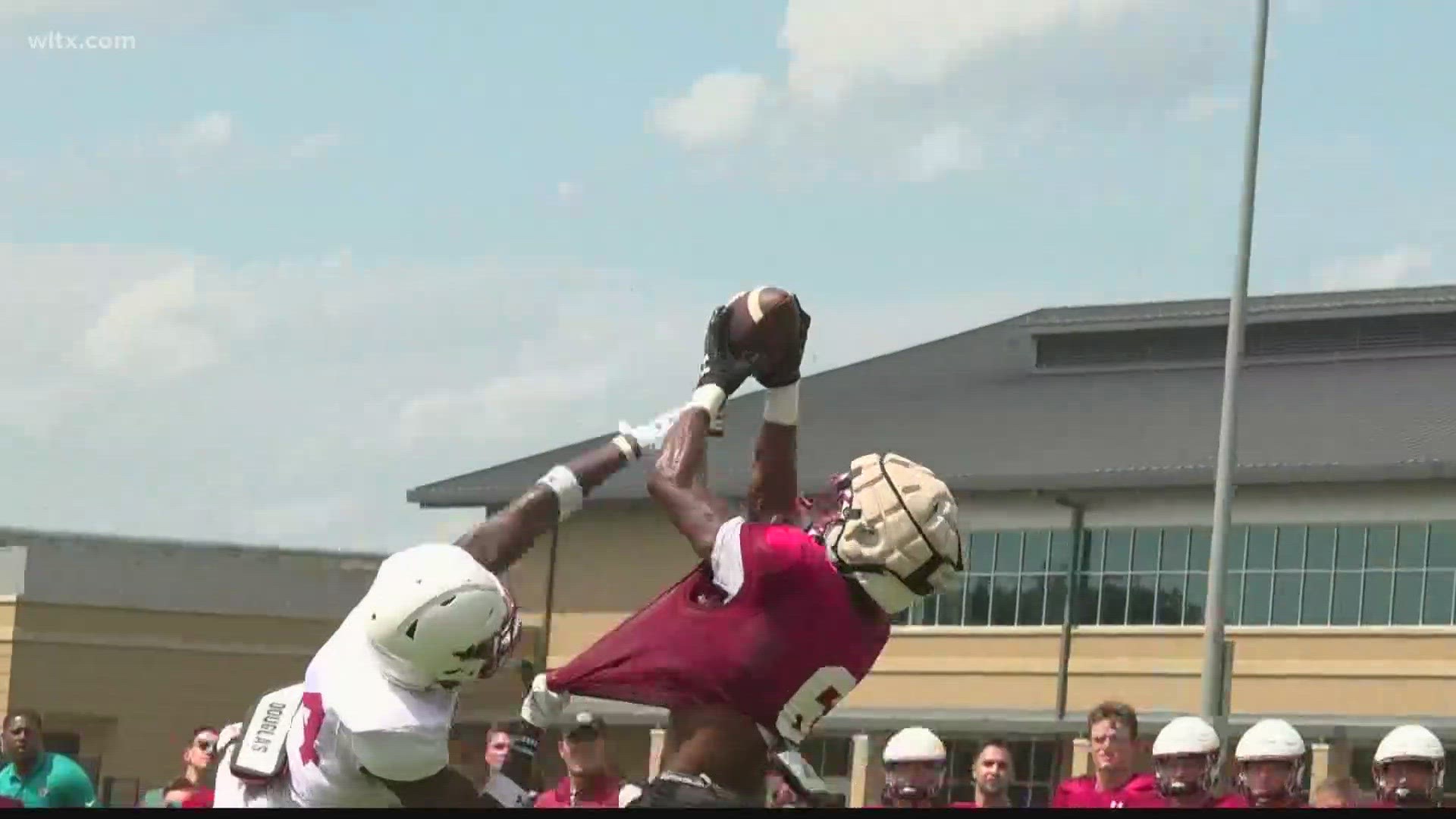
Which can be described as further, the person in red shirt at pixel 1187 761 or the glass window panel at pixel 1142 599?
the glass window panel at pixel 1142 599

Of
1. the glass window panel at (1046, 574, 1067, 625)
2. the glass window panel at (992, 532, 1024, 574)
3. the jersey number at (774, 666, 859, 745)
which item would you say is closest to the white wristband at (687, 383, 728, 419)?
the jersey number at (774, 666, 859, 745)

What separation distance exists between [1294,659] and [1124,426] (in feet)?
21.3

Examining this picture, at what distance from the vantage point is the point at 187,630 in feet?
154

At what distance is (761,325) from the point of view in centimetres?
712

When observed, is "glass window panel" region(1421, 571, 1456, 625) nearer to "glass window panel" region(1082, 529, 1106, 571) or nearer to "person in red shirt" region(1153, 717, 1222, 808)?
"glass window panel" region(1082, 529, 1106, 571)

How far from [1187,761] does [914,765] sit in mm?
1128

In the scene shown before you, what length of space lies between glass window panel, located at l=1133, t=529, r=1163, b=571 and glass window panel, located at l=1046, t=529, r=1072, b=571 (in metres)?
1.15

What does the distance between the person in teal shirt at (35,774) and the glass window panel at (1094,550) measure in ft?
108

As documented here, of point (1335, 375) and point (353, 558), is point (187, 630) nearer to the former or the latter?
point (353, 558)

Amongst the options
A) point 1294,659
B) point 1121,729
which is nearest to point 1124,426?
point 1294,659

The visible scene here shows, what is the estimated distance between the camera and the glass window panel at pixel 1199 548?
44406 millimetres

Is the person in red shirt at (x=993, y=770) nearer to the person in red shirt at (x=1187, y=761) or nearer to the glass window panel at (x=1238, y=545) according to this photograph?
the person in red shirt at (x=1187, y=761)

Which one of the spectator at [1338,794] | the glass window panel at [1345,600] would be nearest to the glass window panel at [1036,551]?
the glass window panel at [1345,600]
